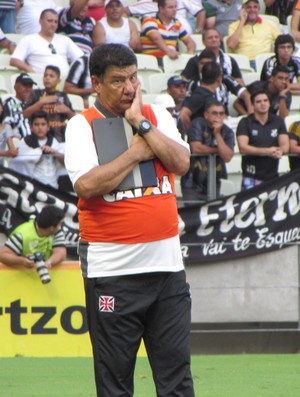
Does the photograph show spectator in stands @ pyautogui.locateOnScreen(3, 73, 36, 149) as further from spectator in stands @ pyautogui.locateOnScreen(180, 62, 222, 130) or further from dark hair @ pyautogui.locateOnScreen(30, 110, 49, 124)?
spectator in stands @ pyautogui.locateOnScreen(180, 62, 222, 130)

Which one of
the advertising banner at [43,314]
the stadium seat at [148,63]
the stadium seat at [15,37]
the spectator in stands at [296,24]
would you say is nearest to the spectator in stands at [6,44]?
the stadium seat at [15,37]

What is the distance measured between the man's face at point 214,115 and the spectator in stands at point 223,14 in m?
5.40

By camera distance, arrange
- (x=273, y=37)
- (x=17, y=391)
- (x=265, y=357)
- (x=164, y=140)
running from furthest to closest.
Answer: (x=273, y=37) < (x=265, y=357) < (x=17, y=391) < (x=164, y=140)

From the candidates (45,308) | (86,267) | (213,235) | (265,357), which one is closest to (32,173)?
(45,308)

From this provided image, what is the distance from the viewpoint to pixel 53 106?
38.1ft

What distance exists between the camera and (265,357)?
9781 mm

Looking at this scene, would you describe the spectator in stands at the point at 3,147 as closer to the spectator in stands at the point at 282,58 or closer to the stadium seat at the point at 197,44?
the spectator in stands at the point at 282,58

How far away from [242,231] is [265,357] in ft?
5.04

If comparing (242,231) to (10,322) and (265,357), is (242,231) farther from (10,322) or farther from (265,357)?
(10,322)

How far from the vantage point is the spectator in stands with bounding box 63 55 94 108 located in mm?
13148

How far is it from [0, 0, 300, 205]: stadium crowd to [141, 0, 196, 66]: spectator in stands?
0.05 ft

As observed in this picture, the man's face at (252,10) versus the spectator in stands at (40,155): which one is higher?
the man's face at (252,10)

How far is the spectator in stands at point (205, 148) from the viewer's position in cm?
1032

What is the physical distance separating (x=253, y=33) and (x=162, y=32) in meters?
1.59
